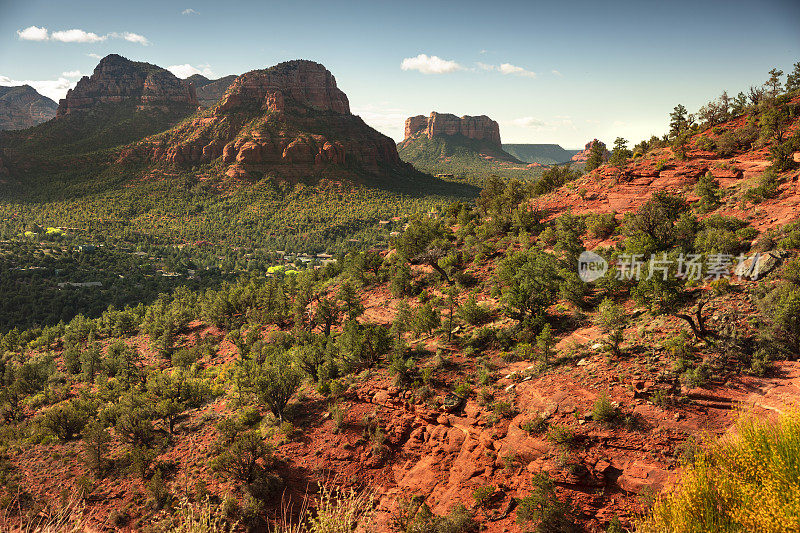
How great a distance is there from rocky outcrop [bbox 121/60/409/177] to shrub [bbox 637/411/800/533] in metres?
126

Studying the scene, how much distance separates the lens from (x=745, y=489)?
707 cm

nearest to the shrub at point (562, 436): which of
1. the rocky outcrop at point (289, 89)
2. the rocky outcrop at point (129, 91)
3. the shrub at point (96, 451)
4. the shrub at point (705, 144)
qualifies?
the shrub at point (96, 451)

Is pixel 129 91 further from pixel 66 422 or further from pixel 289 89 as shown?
pixel 66 422

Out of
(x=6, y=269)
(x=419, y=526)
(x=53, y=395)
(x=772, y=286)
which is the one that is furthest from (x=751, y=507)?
(x=6, y=269)

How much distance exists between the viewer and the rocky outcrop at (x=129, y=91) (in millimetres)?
172250

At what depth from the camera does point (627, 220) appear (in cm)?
2458

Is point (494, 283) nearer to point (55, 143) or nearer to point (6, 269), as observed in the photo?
point (6, 269)

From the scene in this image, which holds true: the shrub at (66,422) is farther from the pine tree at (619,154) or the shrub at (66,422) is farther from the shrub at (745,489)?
the pine tree at (619,154)

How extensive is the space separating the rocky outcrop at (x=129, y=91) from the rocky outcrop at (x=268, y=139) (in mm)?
62066

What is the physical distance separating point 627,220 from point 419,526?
24781 mm

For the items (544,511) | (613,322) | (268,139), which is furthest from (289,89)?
(544,511)

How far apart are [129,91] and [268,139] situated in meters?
138

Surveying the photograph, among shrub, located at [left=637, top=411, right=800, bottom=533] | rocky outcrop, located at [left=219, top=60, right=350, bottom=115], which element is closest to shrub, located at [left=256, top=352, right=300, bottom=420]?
shrub, located at [left=637, top=411, right=800, bottom=533]

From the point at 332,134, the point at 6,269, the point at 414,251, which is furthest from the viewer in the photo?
the point at 332,134
